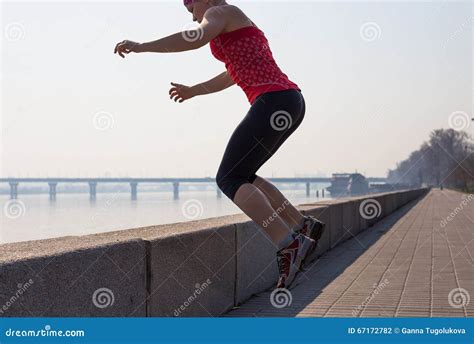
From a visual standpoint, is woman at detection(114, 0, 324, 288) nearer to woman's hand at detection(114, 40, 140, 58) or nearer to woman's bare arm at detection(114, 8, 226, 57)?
woman's bare arm at detection(114, 8, 226, 57)

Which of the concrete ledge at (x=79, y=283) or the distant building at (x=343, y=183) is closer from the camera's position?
the concrete ledge at (x=79, y=283)

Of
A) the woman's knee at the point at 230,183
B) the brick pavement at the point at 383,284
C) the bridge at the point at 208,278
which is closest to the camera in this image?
the bridge at the point at 208,278

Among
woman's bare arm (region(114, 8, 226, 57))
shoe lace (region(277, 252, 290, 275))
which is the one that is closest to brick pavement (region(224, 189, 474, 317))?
shoe lace (region(277, 252, 290, 275))

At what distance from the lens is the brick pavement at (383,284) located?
5152 millimetres

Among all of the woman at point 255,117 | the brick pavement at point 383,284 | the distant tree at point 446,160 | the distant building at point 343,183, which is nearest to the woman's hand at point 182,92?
the woman at point 255,117

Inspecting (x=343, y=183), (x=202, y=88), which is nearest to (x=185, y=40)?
(x=202, y=88)

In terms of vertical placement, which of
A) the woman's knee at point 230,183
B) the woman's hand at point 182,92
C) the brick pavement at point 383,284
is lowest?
the brick pavement at point 383,284

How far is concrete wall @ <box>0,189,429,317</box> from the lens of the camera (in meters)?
2.89

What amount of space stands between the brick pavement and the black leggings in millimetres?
1703

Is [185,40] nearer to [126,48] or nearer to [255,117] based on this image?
[126,48]

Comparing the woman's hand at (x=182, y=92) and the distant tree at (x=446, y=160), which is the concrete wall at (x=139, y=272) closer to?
the woman's hand at (x=182, y=92)

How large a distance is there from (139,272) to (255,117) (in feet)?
3.50

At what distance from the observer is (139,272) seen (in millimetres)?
3807

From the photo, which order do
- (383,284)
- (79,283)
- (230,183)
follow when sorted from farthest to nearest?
(383,284)
(230,183)
(79,283)
